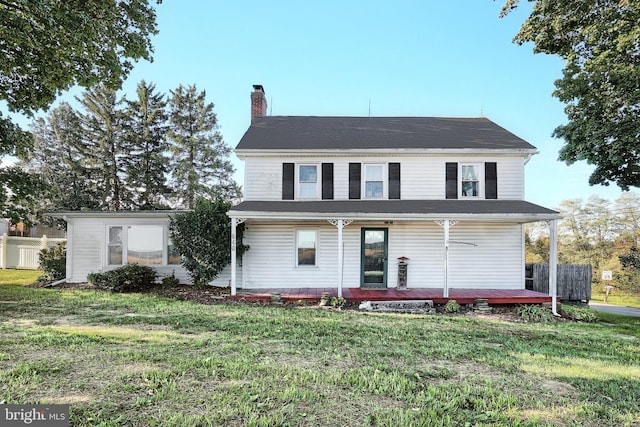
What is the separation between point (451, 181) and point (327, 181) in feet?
15.3

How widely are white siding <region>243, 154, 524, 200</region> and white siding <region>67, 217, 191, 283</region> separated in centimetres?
461

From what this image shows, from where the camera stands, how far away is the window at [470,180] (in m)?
12.3

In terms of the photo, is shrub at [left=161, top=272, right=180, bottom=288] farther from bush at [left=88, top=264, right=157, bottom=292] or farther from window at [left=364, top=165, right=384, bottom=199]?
window at [left=364, top=165, right=384, bottom=199]

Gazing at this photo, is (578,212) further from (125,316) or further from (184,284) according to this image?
(125,316)

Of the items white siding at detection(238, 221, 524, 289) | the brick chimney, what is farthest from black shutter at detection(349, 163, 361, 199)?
the brick chimney

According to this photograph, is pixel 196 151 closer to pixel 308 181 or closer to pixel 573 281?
pixel 308 181

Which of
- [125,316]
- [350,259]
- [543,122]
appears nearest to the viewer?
[125,316]

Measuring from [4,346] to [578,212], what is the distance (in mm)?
34470

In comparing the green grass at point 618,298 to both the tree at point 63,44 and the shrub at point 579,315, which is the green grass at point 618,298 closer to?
the shrub at point 579,315

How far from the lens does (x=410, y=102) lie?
17000mm

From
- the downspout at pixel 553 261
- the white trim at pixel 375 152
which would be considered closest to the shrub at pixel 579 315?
the downspout at pixel 553 261

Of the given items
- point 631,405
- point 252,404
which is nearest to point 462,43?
point 631,405

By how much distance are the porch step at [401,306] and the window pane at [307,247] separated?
115 inches

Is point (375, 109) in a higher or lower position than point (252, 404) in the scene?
higher
